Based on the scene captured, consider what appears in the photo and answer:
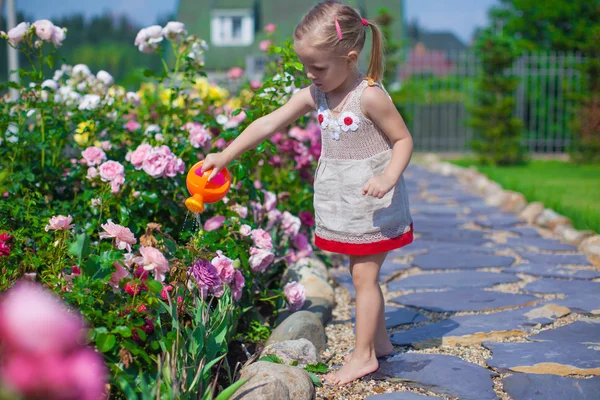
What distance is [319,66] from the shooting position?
86.6 inches

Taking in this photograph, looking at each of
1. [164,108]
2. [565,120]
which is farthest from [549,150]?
[164,108]

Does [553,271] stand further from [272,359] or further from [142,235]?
[142,235]

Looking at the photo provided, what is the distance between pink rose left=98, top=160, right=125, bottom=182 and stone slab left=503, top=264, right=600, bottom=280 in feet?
7.74

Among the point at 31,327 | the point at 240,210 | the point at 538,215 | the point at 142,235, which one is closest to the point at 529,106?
the point at 538,215

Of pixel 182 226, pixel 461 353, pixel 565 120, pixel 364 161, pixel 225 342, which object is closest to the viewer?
pixel 225 342

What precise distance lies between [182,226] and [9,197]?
76 centimetres

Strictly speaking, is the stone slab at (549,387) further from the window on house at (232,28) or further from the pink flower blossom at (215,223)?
the window on house at (232,28)

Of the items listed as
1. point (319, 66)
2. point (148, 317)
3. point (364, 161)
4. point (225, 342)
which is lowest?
point (225, 342)

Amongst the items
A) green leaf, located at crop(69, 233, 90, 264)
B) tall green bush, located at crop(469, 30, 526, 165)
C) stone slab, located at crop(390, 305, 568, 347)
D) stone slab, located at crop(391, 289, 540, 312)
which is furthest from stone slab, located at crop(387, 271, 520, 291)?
tall green bush, located at crop(469, 30, 526, 165)

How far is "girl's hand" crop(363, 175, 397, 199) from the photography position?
2107 millimetres

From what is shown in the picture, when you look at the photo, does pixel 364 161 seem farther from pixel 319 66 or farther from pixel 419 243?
pixel 419 243

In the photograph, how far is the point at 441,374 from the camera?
2.34m

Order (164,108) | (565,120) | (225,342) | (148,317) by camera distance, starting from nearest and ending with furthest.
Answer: (148,317) → (225,342) → (164,108) → (565,120)

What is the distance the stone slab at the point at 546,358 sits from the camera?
2340 millimetres
